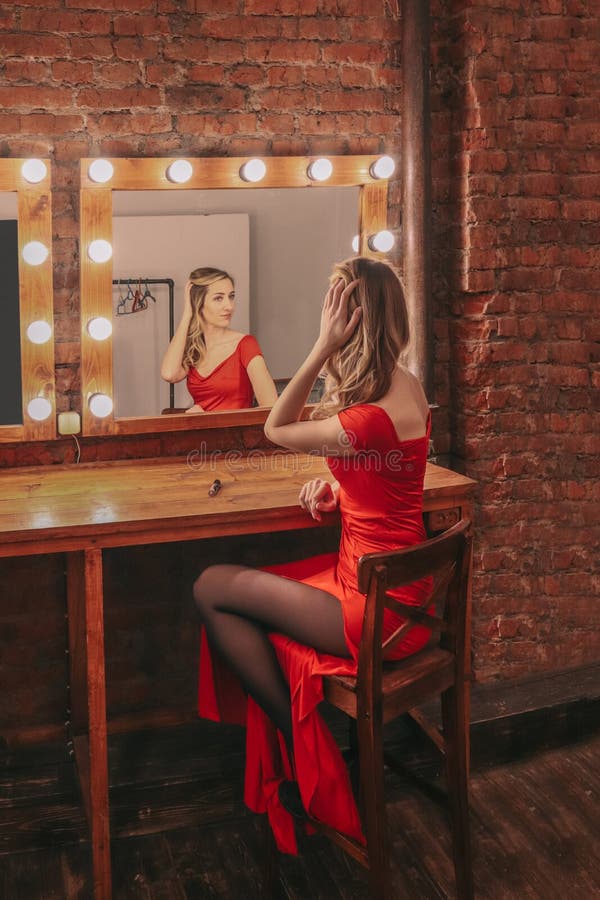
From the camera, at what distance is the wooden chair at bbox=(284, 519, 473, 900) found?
2104 millimetres

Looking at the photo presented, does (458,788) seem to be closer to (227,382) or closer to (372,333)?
(372,333)

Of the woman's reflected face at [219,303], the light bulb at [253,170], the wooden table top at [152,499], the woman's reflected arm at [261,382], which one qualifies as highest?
the light bulb at [253,170]

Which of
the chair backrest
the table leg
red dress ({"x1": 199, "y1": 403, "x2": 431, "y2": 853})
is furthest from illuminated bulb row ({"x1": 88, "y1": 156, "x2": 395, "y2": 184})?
the chair backrest

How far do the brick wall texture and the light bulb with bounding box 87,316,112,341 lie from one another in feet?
0.21

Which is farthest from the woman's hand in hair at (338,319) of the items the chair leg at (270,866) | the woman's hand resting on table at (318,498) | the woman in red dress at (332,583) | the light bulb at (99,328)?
the chair leg at (270,866)

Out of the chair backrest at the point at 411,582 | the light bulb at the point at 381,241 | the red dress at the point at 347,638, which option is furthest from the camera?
the light bulb at the point at 381,241

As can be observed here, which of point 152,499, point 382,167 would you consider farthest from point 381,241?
point 152,499

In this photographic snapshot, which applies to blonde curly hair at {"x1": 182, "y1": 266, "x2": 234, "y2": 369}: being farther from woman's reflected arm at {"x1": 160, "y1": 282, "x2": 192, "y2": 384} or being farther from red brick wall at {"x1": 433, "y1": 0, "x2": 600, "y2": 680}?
red brick wall at {"x1": 433, "y1": 0, "x2": 600, "y2": 680}

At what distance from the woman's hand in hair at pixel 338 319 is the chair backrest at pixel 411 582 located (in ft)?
1.79

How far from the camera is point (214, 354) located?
9.62 feet

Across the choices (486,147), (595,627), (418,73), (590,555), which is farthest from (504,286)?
(595,627)

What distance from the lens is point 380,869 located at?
7.07 ft

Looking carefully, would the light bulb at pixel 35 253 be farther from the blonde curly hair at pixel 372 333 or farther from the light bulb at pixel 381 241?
the light bulb at pixel 381 241

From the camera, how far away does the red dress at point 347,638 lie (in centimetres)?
224
